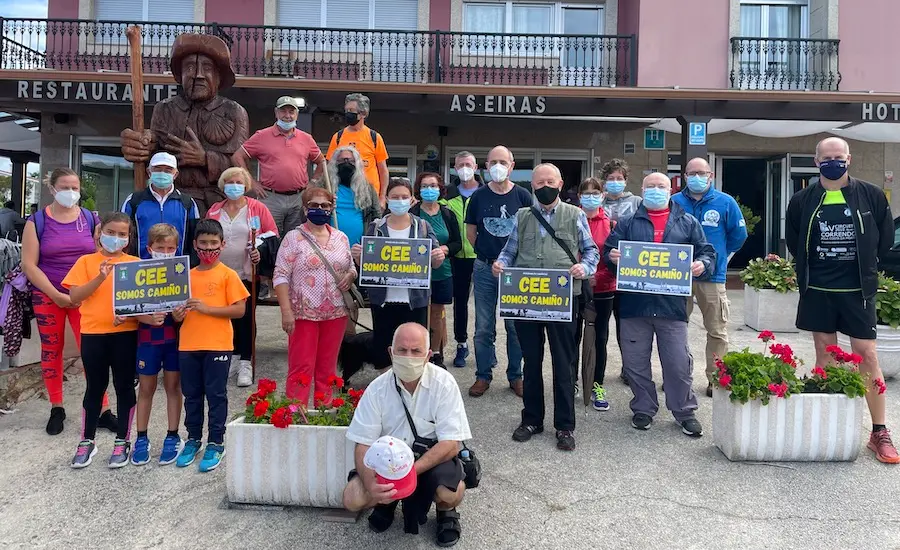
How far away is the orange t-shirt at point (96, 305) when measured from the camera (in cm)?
358

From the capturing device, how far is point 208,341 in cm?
356

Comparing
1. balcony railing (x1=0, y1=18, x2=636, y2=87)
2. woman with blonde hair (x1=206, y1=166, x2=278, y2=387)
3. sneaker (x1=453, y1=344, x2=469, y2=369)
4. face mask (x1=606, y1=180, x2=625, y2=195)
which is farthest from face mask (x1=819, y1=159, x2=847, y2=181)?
balcony railing (x1=0, y1=18, x2=636, y2=87)

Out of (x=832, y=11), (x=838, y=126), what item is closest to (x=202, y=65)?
(x=838, y=126)

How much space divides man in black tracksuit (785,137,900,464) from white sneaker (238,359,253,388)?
14.2ft

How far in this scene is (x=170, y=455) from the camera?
3.65 metres

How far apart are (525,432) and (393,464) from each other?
1728 mm

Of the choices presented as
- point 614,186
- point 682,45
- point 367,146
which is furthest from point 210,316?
point 682,45

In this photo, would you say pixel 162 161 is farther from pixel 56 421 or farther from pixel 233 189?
pixel 56 421

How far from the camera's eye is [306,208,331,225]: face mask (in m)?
4.04

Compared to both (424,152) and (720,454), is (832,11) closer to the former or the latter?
(424,152)

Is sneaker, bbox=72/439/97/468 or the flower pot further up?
the flower pot

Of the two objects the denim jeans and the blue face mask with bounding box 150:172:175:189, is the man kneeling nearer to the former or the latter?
the denim jeans

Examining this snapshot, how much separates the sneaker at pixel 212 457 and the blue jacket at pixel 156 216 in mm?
1382

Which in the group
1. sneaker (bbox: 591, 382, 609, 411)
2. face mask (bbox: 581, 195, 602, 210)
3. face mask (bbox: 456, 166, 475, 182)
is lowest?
sneaker (bbox: 591, 382, 609, 411)
